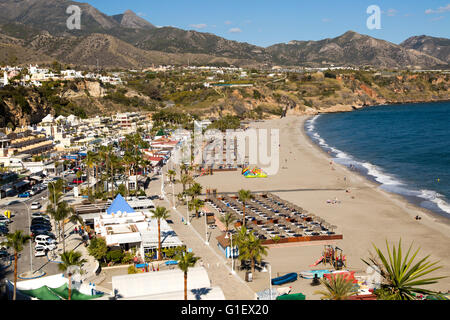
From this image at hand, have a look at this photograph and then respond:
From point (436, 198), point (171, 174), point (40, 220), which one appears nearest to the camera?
point (40, 220)

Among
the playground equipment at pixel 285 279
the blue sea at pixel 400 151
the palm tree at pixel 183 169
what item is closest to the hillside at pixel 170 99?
the blue sea at pixel 400 151

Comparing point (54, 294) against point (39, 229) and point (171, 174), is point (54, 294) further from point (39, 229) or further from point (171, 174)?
point (171, 174)

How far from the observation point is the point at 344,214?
4112 centimetres

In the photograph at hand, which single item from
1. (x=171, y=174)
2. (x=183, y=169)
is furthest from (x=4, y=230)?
(x=183, y=169)

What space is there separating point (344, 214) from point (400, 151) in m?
41.3

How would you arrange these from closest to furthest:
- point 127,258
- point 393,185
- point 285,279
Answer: point 285,279 < point 127,258 < point 393,185

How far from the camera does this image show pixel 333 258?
28891 millimetres

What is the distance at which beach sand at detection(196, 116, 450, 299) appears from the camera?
29.2 m

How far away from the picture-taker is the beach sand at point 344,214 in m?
29.2

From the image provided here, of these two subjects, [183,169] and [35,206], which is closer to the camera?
[35,206]

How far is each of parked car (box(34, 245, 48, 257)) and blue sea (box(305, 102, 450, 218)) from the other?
115 ft

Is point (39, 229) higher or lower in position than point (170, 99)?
lower

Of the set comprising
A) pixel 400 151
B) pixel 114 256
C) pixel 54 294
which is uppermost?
pixel 400 151

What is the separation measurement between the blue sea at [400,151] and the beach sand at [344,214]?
3038mm
